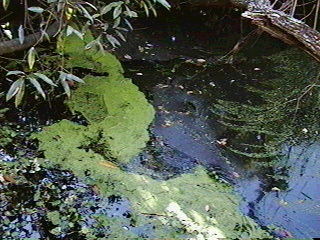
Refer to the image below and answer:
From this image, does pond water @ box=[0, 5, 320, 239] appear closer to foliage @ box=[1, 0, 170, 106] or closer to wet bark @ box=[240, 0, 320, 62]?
foliage @ box=[1, 0, 170, 106]

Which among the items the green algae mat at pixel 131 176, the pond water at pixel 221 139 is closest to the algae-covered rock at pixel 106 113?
the green algae mat at pixel 131 176

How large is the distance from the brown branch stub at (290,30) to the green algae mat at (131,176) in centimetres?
85

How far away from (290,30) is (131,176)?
3.77ft

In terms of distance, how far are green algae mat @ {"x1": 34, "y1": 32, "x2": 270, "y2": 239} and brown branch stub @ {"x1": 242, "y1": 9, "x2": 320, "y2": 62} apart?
0.85 meters

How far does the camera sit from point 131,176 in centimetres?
243

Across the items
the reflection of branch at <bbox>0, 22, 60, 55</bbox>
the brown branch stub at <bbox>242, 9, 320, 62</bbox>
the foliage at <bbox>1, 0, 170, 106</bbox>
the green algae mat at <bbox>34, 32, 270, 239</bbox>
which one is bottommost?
the green algae mat at <bbox>34, 32, 270, 239</bbox>

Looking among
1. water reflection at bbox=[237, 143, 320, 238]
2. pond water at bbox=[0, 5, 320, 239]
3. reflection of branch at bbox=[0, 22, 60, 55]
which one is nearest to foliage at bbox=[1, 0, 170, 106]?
reflection of branch at bbox=[0, 22, 60, 55]

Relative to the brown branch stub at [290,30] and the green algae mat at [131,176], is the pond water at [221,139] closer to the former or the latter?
the green algae mat at [131,176]

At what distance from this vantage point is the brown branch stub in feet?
7.52

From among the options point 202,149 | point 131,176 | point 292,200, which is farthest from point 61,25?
point 292,200

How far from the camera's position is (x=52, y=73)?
3152 millimetres

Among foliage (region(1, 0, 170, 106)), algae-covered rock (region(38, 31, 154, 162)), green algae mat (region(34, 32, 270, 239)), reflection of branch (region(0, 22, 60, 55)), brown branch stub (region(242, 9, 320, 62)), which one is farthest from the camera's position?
reflection of branch (region(0, 22, 60, 55))

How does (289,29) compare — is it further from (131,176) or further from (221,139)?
(131,176)

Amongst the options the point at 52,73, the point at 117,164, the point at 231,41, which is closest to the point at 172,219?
the point at 117,164
